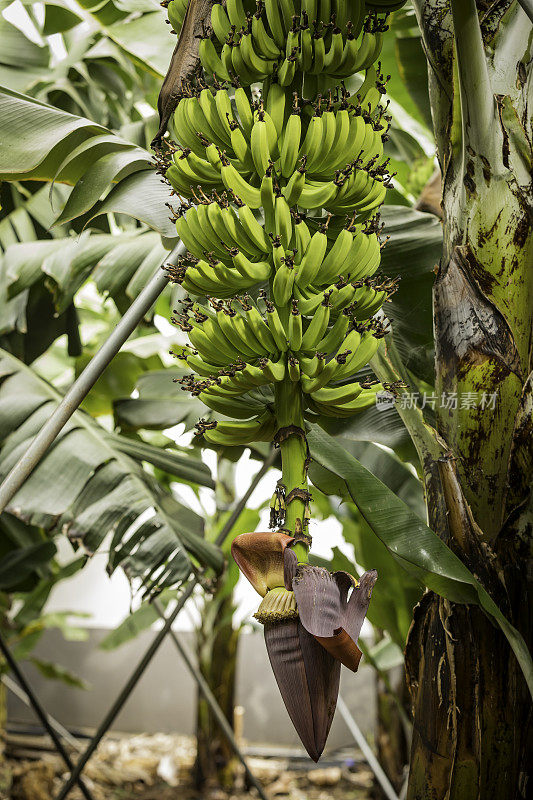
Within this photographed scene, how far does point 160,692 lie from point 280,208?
3.86m

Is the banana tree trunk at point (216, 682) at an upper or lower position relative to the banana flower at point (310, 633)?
lower

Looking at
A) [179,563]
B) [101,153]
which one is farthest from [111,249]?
[179,563]

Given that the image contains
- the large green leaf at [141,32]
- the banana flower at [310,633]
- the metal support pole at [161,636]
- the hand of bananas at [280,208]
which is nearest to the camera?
the banana flower at [310,633]

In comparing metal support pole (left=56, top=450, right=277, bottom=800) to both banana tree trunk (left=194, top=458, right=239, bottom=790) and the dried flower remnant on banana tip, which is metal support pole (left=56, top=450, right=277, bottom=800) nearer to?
the dried flower remnant on banana tip

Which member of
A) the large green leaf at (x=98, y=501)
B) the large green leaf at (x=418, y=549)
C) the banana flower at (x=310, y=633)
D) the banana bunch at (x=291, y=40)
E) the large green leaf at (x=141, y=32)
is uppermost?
the large green leaf at (x=141, y=32)

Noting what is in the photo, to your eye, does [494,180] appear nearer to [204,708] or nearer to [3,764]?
[204,708]

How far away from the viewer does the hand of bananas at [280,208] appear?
1.81 feet

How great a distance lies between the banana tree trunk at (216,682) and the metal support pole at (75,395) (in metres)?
1.85

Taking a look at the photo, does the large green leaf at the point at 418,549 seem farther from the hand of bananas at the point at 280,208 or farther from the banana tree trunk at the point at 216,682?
the banana tree trunk at the point at 216,682

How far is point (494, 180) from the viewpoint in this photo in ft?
2.50

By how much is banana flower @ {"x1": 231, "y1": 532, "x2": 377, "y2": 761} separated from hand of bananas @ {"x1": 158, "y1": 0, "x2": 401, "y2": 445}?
0.16m

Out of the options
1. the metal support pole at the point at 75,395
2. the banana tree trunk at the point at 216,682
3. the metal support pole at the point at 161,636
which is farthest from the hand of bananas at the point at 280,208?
the banana tree trunk at the point at 216,682

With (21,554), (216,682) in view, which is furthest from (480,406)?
(216,682)

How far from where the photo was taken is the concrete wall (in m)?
3.46
